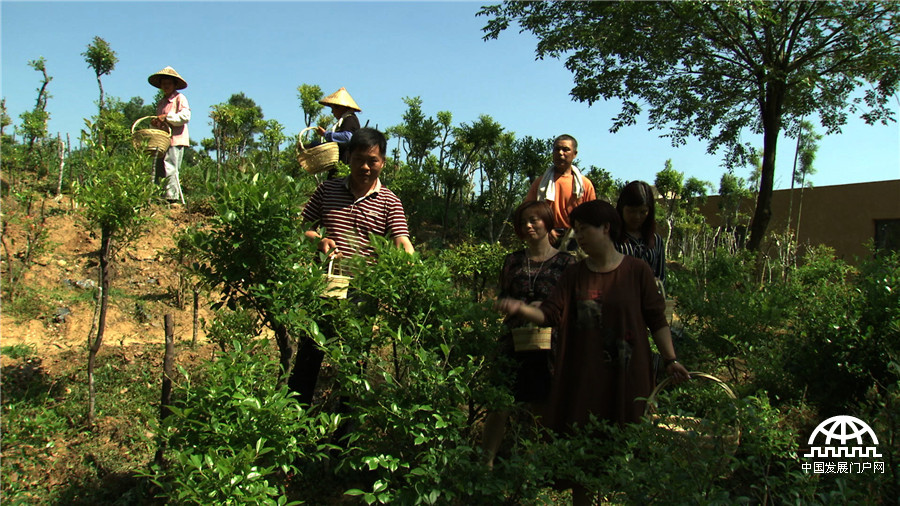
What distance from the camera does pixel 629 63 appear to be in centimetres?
866

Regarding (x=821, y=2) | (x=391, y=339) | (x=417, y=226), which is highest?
(x=821, y=2)

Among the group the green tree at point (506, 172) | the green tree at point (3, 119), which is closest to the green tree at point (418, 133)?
the green tree at point (506, 172)

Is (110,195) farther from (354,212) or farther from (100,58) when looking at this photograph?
(100,58)

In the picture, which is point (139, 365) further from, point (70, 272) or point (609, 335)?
point (609, 335)

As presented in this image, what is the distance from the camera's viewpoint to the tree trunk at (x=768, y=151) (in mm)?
8555

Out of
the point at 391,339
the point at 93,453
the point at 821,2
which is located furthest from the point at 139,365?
the point at 821,2

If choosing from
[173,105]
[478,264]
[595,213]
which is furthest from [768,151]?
[173,105]

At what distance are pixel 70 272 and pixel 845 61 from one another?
9.87 m

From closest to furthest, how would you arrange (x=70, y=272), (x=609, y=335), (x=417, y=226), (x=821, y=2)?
(x=609, y=335) < (x=70, y=272) < (x=821, y=2) < (x=417, y=226)

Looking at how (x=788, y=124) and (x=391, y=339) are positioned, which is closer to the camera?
(x=391, y=339)

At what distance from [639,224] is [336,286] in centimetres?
166

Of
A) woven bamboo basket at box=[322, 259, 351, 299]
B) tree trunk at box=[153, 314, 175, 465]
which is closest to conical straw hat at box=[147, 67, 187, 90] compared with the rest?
tree trunk at box=[153, 314, 175, 465]

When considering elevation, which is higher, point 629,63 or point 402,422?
point 629,63

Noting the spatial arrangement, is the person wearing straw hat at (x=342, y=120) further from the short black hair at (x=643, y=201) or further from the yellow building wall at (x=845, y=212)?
the yellow building wall at (x=845, y=212)
